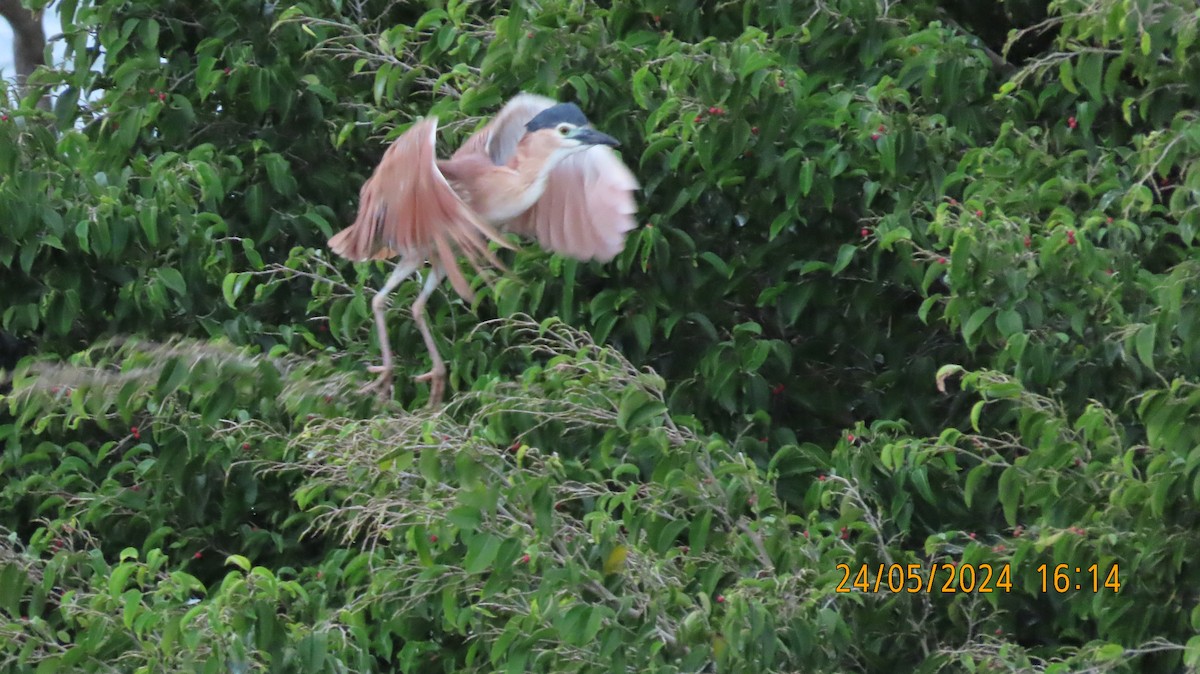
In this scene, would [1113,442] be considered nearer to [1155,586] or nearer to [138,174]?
[1155,586]

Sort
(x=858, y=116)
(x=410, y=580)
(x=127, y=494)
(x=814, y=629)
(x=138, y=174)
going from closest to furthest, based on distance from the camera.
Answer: (x=814, y=629) < (x=410, y=580) < (x=858, y=116) < (x=127, y=494) < (x=138, y=174)

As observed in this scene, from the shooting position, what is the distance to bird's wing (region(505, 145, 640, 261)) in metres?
3.65

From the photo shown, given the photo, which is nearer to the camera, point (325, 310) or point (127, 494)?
point (127, 494)

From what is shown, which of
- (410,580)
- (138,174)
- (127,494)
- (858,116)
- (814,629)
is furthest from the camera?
(138,174)

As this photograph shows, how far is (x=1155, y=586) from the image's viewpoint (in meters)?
3.61

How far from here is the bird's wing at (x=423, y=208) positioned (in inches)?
133

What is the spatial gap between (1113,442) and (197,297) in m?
2.51

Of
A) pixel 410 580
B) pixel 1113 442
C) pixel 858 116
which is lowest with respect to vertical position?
pixel 410 580

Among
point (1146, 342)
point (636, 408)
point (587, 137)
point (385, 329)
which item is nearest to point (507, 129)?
point (587, 137)

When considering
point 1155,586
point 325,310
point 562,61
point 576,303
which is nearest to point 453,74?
point 562,61

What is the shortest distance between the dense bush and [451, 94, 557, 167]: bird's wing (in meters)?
0.27

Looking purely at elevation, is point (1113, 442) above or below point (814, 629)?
above

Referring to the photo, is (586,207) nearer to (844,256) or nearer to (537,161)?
(537,161)
